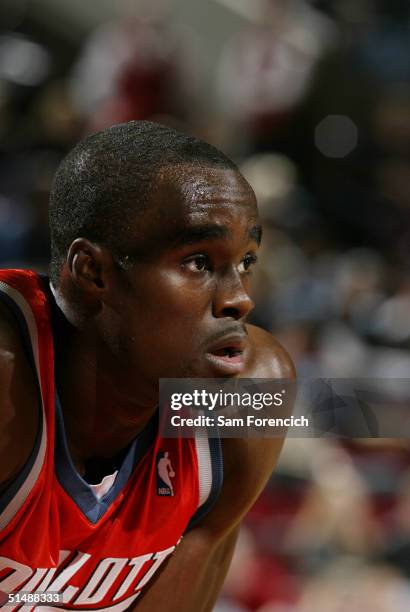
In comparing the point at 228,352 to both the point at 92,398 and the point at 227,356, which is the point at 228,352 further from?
the point at 92,398

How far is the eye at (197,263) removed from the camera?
109cm

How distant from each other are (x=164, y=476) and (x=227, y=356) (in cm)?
21

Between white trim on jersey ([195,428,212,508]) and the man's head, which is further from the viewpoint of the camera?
white trim on jersey ([195,428,212,508])

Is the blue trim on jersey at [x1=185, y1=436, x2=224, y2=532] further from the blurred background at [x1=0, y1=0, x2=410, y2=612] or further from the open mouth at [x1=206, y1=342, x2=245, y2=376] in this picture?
the blurred background at [x1=0, y1=0, x2=410, y2=612]

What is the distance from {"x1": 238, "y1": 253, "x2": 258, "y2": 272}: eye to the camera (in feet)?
3.70

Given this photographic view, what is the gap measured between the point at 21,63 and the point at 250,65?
2.67 ft

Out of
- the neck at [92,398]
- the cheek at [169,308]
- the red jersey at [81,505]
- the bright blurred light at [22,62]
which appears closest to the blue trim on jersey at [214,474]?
the red jersey at [81,505]

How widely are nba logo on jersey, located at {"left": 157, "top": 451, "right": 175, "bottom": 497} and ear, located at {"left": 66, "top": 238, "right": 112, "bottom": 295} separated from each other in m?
0.26

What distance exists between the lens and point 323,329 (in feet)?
10.1

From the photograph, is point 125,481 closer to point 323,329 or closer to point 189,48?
point 323,329

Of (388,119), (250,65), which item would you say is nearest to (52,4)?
(250,65)

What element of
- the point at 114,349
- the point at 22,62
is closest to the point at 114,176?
the point at 114,349

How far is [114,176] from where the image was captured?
3.54 ft

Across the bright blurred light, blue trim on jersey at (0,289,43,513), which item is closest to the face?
blue trim on jersey at (0,289,43,513)
